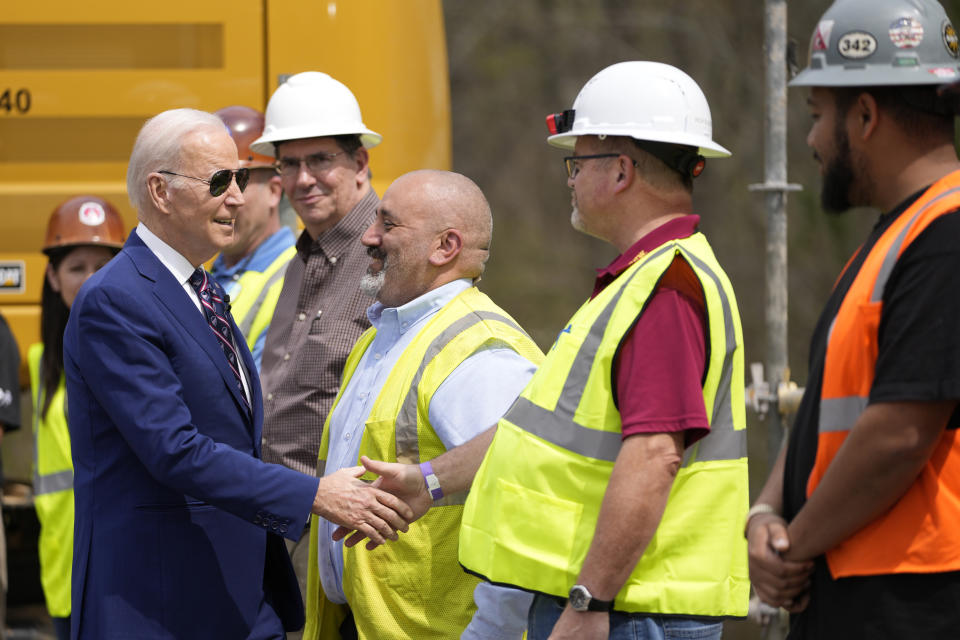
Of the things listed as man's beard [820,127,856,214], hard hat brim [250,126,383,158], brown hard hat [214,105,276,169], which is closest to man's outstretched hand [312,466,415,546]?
man's beard [820,127,856,214]

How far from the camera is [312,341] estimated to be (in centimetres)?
374

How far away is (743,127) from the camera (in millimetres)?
10680

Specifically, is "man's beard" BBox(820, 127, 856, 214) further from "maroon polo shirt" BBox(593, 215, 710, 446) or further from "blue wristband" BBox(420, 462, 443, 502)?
"blue wristband" BBox(420, 462, 443, 502)

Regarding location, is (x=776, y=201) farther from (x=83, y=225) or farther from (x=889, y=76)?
(x=889, y=76)

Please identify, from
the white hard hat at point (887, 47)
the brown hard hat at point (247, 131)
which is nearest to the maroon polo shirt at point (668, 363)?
the white hard hat at point (887, 47)

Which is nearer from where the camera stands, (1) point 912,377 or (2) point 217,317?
(1) point 912,377

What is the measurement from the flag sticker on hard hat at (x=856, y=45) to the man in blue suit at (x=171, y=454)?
1.44 m

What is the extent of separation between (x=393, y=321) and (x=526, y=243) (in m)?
8.69

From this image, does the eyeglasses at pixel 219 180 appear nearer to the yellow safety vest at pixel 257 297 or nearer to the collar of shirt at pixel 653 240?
the collar of shirt at pixel 653 240

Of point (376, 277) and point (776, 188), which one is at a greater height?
point (776, 188)

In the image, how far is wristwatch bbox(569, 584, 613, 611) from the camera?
2.24 metres

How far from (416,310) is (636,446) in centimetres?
109

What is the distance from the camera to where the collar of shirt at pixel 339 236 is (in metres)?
3.96

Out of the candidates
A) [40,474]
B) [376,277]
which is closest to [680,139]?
[376,277]
